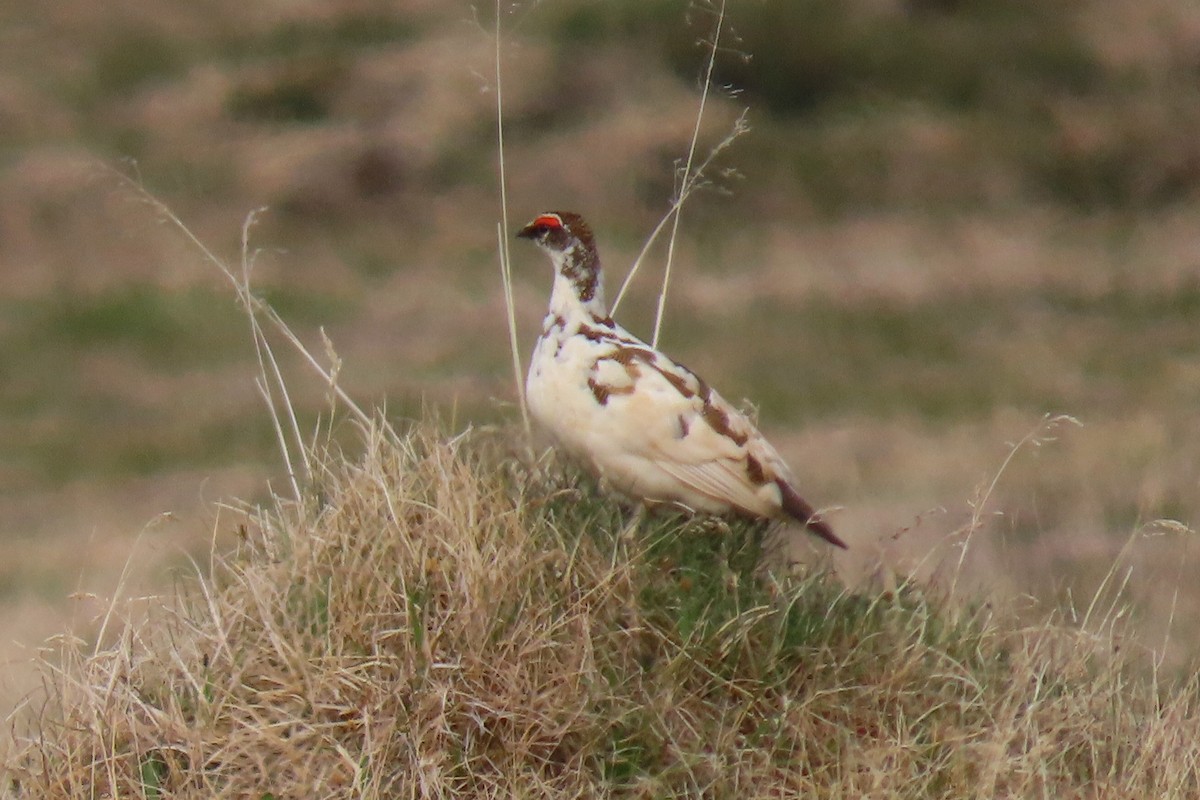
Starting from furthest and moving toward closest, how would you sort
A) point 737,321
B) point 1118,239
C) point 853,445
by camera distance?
point 1118,239, point 737,321, point 853,445

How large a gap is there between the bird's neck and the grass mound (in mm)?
547

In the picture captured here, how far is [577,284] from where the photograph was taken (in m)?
Answer: 5.05

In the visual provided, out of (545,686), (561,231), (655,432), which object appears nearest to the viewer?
(545,686)

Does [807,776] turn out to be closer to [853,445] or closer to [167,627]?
[167,627]

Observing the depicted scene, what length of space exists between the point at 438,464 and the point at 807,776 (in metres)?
1.10

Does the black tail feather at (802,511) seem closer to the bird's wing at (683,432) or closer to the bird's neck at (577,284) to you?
the bird's wing at (683,432)

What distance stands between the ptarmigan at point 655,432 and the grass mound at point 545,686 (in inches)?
Result: 6.6

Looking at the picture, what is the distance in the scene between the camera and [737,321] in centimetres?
2005

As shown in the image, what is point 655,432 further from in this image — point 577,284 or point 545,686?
point 545,686

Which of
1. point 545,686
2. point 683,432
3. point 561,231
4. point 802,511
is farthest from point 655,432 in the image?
point 545,686

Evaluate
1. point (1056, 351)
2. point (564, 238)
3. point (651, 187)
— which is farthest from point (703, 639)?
point (651, 187)

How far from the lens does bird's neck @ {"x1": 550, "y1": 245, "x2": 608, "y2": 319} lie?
5.04m

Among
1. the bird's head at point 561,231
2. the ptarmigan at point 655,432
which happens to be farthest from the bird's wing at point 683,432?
the bird's head at point 561,231

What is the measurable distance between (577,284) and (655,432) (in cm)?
48
